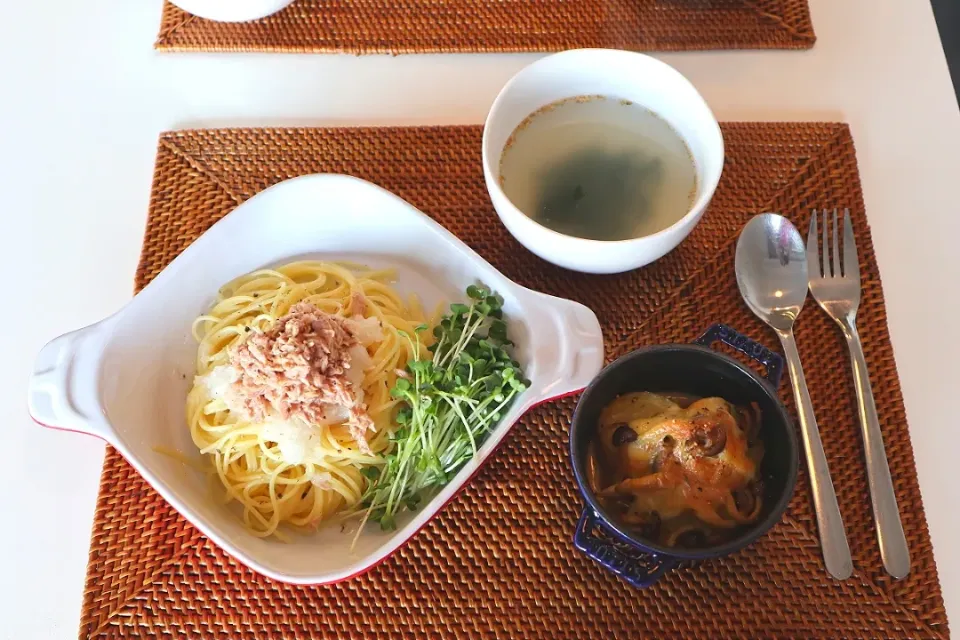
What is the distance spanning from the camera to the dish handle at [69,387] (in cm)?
92

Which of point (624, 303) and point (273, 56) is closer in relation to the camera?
point (624, 303)

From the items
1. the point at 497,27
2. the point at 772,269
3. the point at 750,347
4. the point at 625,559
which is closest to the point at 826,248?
the point at 772,269

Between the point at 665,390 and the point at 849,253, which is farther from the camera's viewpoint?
the point at 849,253

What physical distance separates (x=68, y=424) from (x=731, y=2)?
1507 mm

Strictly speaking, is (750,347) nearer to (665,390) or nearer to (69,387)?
(665,390)

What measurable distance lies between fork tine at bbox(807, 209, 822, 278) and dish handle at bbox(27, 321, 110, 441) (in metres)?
1.17

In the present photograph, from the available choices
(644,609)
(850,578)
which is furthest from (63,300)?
(850,578)

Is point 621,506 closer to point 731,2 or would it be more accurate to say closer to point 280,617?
point 280,617

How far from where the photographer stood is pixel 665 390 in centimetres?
105

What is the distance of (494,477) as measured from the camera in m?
1.12

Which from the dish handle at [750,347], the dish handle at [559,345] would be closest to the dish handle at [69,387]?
the dish handle at [559,345]

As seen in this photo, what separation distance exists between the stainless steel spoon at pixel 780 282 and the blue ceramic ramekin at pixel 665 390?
0.59 feet

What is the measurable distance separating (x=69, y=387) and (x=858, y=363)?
4.02 feet

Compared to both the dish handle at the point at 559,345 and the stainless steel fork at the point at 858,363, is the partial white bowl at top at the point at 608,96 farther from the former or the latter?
the stainless steel fork at the point at 858,363
